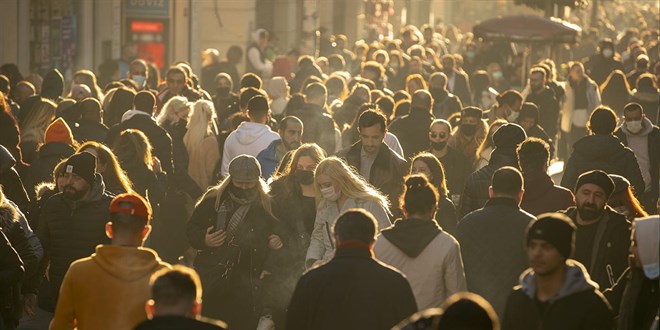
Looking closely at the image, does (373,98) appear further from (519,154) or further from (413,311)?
(413,311)

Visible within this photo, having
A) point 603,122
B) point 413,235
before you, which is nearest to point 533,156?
point 603,122

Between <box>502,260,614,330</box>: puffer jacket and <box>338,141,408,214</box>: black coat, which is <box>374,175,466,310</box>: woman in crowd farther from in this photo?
<box>338,141,408,214</box>: black coat

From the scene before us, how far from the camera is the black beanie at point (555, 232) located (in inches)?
308

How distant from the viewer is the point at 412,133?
1642 centimetres

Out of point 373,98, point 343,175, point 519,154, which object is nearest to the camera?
point 343,175

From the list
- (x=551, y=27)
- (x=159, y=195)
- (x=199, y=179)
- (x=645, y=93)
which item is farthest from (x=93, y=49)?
(x=159, y=195)

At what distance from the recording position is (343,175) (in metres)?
11.1

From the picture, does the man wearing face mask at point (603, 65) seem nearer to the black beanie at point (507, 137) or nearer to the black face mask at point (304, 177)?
the black beanie at point (507, 137)

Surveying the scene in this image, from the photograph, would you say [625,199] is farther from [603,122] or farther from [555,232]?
[555,232]

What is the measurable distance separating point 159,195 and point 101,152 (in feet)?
5.78

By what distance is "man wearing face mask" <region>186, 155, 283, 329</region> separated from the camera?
1139 centimetres

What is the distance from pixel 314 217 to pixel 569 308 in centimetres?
458

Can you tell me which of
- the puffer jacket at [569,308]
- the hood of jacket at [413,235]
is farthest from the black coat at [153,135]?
the puffer jacket at [569,308]

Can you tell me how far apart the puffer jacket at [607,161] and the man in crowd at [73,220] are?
16.0 feet
